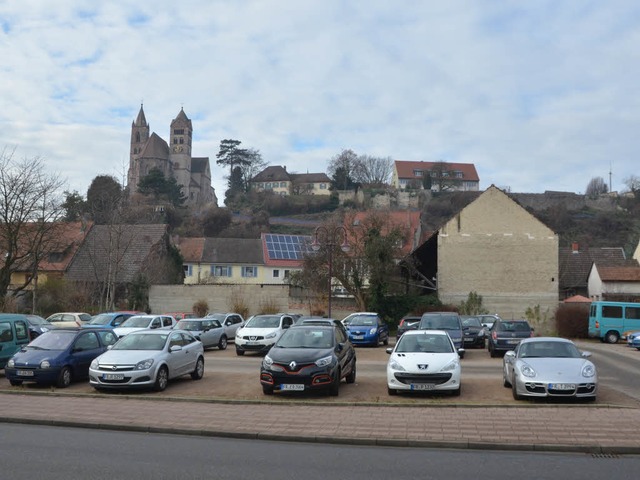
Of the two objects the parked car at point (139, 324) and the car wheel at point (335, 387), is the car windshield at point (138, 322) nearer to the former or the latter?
the parked car at point (139, 324)

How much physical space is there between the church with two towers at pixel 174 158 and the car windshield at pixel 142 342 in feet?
443

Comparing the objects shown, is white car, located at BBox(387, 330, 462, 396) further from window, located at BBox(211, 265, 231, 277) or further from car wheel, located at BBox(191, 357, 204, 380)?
window, located at BBox(211, 265, 231, 277)

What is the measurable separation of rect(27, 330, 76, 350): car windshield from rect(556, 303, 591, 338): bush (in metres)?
32.7

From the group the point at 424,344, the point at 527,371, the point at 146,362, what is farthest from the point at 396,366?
the point at 146,362

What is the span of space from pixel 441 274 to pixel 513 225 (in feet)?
21.4

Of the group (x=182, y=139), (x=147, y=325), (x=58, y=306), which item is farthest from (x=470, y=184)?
(x=147, y=325)

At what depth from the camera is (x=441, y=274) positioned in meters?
50.8

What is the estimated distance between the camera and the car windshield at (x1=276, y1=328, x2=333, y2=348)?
54.5ft

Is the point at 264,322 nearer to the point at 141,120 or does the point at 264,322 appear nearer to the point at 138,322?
the point at 138,322

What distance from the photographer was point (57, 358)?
17344 millimetres

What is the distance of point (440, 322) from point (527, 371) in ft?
41.1

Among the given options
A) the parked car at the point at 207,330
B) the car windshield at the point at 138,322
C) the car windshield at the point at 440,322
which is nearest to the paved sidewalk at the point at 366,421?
the car windshield at the point at 440,322

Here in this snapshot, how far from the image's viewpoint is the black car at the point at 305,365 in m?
15.2

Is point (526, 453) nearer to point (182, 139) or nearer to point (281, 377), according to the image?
point (281, 377)
